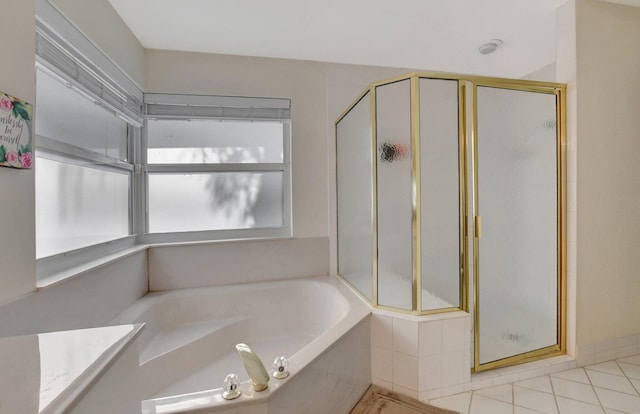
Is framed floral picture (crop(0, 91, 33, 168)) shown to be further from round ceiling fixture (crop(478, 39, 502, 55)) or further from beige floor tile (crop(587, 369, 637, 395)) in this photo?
beige floor tile (crop(587, 369, 637, 395))

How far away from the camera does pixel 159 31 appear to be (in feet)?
6.47

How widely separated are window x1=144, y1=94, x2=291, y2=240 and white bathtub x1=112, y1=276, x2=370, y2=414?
1.83 ft

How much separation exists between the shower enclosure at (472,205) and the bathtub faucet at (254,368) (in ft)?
2.78

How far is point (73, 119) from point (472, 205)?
90.3 inches

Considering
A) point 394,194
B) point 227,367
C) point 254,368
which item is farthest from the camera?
point 227,367

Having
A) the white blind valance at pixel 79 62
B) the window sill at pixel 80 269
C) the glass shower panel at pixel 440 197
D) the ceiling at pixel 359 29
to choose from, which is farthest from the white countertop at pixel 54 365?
the ceiling at pixel 359 29

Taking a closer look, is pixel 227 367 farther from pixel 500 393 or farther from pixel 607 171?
pixel 607 171

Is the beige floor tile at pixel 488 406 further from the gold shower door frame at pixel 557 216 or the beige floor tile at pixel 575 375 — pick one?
the beige floor tile at pixel 575 375

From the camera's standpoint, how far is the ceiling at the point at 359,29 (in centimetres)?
174

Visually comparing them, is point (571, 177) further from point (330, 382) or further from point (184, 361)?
point (184, 361)

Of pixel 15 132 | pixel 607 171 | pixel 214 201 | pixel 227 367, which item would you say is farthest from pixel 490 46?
pixel 227 367

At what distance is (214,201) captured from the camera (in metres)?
2.42

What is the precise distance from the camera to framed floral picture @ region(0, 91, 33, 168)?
100 centimetres

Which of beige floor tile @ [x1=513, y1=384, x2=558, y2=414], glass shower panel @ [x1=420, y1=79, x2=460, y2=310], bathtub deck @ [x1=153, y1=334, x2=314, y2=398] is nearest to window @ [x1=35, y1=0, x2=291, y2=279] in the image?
bathtub deck @ [x1=153, y1=334, x2=314, y2=398]
